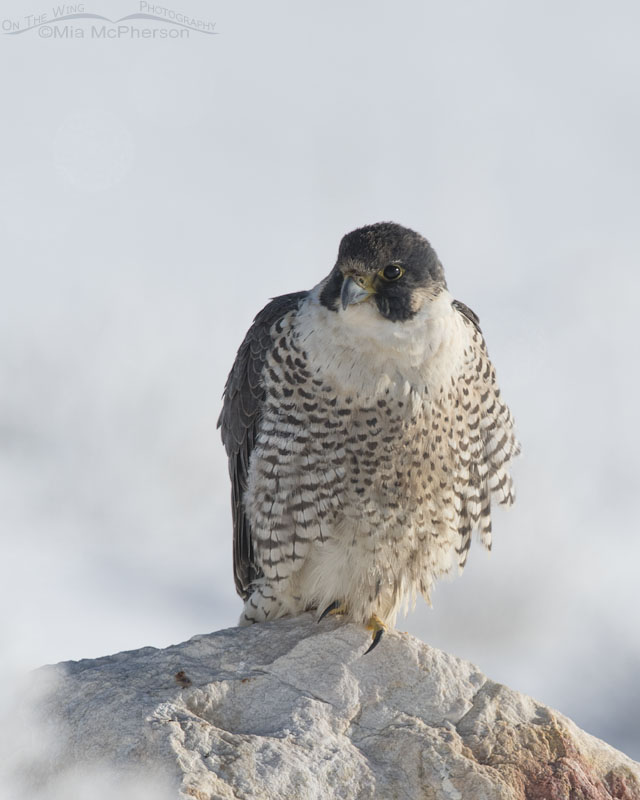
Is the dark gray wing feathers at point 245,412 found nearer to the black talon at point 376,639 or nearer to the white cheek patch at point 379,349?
the white cheek patch at point 379,349

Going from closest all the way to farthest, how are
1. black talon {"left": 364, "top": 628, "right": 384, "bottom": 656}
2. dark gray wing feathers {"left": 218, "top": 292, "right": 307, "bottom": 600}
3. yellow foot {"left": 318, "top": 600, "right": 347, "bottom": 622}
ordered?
black talon {"left": 364, "top": 628, "right": 384, "bottom": 656} < yellow foot {"left": 318, "top": 600, "right": 347, "bottom": 622} < dark gray wing feathers {"left": 218, "top": 292, "right": 307, "bottom": 600}

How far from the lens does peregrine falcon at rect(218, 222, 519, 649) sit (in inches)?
193

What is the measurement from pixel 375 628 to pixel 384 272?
1672mm

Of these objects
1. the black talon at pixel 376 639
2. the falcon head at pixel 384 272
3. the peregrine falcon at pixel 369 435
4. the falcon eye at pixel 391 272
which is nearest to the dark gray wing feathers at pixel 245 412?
the peregrine falcon at pixel 369 435

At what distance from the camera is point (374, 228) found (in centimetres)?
491

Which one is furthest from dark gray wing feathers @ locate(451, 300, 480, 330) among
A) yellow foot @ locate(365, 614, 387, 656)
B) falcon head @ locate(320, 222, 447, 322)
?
yellow foot @ locate(365, 614, 387, 656)

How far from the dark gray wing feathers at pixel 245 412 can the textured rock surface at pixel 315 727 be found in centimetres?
76

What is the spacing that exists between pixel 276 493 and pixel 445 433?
33.9 inches

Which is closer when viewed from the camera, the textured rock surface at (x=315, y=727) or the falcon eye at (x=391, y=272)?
the textured rock surface at (x=315, y=727)

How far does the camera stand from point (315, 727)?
4.18 m

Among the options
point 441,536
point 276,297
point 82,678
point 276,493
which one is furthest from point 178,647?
point 276,297

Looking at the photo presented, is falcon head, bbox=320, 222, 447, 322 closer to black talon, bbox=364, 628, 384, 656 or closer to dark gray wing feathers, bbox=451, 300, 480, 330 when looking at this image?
dark gray wing feathers, bbox=451, 300, 480, 330

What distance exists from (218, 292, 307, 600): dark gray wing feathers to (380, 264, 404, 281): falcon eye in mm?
657

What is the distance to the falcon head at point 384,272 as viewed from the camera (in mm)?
4801
